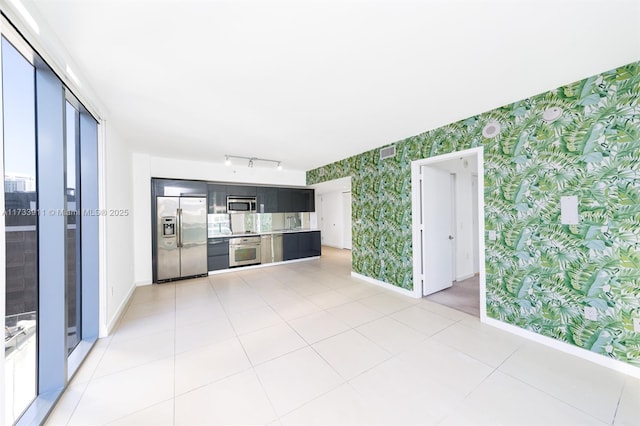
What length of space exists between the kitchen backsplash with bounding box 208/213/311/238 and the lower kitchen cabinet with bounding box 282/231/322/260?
597 millimetres

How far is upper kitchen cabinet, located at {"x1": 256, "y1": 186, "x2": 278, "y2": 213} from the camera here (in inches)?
242

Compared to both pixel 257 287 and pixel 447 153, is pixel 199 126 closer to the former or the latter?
pixel 257 287

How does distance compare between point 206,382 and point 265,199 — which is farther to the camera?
point 265,199

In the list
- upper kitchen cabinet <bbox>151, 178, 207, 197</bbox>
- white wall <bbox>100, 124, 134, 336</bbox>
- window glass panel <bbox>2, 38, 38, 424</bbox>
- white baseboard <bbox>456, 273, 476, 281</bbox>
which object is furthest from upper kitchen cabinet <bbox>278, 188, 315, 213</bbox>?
window glass panel <bbox>2, 38, 38, 424</bbox>

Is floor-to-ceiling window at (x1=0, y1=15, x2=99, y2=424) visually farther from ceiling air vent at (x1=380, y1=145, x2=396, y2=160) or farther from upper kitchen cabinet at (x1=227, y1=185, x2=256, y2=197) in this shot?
ceiling air vent at (x1=380, y1=145, x2=396, y2=160)

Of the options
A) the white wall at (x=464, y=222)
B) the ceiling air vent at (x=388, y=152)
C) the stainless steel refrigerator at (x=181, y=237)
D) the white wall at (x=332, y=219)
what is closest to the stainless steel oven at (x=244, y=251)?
the stainless steel refrigerator at (x=181, y=237)

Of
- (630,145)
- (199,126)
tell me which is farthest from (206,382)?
(630,145)

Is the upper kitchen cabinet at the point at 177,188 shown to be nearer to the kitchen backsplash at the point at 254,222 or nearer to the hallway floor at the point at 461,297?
the kitchen backsplash at the point at 254,222

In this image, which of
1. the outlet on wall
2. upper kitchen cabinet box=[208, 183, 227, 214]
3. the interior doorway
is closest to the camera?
the outlet on wall

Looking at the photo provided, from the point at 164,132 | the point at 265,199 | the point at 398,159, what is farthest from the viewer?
the point at 265,199

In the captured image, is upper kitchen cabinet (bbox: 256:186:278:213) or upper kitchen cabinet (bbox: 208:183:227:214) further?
upper kitchen cabinet (bbox: 256:186:278:213)

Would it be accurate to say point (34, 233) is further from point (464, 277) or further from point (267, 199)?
point (464, 277)

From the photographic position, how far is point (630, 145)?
1.91 meters

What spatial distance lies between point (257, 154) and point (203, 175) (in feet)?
5.43
